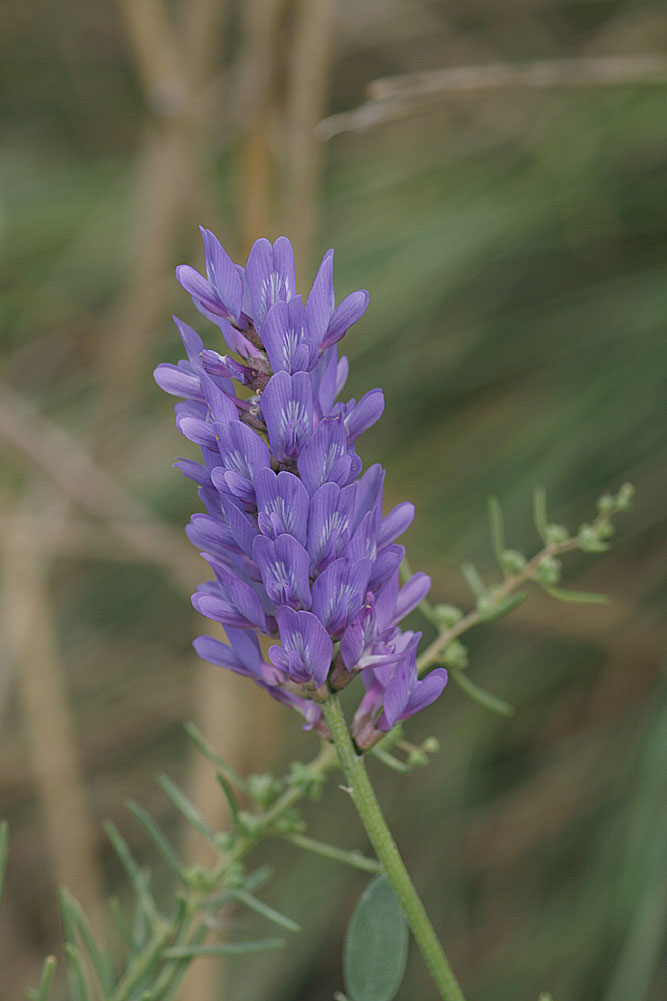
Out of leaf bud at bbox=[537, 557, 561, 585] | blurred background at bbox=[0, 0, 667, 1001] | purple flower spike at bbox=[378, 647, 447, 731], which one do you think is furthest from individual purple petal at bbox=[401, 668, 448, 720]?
blurred background at bbox=[0, 0, 667, 1001]

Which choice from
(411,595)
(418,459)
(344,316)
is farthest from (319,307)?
(418,459)

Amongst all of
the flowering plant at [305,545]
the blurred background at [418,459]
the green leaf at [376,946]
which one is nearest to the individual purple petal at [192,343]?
the flowering plant at [305,545]

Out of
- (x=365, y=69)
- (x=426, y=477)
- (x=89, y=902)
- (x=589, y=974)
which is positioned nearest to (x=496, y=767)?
(x=589, y=974)

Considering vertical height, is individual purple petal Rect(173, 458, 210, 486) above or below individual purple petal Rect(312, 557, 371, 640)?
above

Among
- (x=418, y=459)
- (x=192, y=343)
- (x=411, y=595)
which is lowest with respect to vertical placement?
(x=411, y=595)

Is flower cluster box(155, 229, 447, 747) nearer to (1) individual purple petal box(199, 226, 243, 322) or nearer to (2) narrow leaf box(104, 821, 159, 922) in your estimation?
(1) individual purple petal box(199, 226, 243, 322)

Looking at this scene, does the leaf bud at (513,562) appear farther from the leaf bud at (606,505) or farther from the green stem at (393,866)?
the green stem at (393,866)

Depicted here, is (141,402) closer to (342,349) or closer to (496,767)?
(342,349)

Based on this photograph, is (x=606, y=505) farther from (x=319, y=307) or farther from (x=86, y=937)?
(x=86, y=937)
